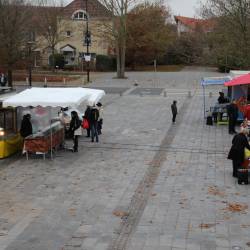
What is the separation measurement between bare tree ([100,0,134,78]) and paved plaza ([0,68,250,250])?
108 feet

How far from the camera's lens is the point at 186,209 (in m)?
11.7

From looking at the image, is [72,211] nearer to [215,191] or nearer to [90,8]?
[215,191]

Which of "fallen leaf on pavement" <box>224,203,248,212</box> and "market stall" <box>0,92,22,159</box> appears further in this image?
"market stall" <box>0,92,22,159</box>

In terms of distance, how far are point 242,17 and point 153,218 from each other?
26817mm

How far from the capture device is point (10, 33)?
4491 centimetres

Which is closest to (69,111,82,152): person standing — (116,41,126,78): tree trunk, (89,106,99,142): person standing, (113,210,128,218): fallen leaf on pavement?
(89,106,99,142): person standing

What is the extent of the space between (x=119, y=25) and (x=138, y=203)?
45.5 m

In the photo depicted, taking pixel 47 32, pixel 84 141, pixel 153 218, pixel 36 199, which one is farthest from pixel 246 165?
pixel 47 32

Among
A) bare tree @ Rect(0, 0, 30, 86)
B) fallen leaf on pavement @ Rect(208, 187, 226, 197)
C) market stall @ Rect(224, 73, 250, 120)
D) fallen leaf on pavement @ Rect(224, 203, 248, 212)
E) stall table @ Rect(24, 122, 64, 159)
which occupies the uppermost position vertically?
bare tree @ Rect(0, 0, 30, 86)

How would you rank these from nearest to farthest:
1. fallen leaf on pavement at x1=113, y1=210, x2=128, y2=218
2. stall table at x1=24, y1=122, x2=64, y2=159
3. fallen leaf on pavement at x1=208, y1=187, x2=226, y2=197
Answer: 1. fallen leaf on pavement at x1=113, y1=210, x2=128, y2=218
2. fallen leaf on pavement at x1=208, y1=187, x2=226, y2=197
3. stall table at x1=24, y1=122, x2=64, y2=159

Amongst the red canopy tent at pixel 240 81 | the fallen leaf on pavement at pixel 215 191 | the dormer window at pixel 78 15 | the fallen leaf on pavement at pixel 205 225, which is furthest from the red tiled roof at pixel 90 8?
the fallen leaf on pavement at pixel 205 225

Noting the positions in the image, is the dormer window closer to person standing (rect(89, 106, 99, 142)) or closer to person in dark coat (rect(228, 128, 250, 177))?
person standing (rect(89, 106, 99, 142))

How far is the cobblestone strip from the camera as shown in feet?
32.2

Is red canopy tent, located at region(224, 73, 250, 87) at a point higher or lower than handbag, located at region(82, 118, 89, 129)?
higher
